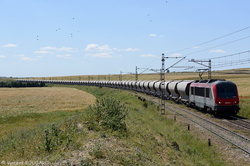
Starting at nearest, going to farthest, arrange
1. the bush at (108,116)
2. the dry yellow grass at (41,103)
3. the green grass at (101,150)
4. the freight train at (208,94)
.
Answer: the green grass at (101,150)
the bush at (108,116)
the freight train at (208,94)
the dry yellow grass at (41,103)

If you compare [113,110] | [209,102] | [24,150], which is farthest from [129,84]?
[24,150]

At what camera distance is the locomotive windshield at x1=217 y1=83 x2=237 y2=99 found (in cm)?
2864

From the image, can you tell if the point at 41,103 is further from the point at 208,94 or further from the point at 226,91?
the point at 226,91

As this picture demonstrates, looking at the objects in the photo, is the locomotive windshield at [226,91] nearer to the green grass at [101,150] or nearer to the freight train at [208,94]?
the freight train at [208,94]

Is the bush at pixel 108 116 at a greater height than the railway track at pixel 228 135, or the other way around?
the bush at pixel 108 116

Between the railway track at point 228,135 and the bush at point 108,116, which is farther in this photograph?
the railway track at point 228,135

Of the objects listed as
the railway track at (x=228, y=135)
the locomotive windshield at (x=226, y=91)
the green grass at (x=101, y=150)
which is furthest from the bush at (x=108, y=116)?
the locomotive windshield at (x=226, y=91)

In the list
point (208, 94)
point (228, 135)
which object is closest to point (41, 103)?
point (208, 94)

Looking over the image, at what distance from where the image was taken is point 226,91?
29.0 metres

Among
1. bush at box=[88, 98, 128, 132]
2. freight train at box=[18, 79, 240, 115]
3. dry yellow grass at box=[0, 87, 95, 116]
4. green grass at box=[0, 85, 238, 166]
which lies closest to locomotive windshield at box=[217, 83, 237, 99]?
freight train at box=[18, 79, 240, 115]

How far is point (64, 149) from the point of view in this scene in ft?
38.2

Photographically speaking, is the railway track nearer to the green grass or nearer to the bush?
the green grass

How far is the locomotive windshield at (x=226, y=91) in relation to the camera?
94.0ft

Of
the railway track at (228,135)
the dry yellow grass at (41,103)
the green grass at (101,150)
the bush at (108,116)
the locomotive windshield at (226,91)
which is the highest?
the locomotive windshield at (226,91)
